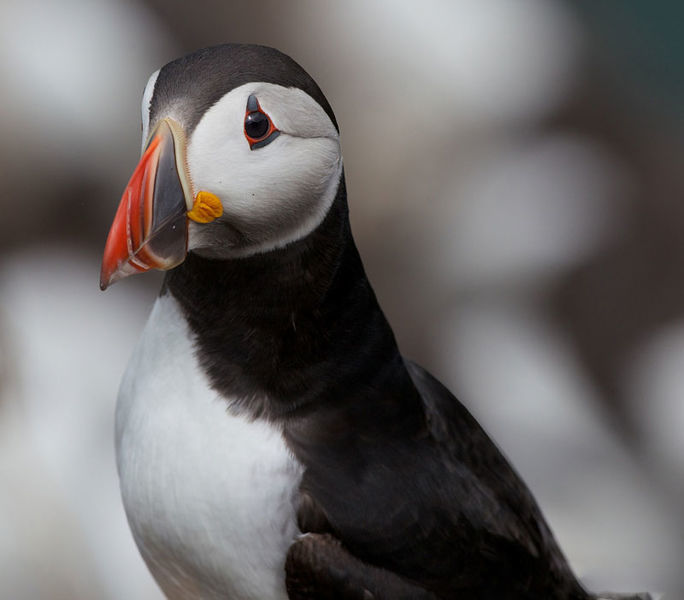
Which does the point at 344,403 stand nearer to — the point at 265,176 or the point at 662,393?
the point at 265,176

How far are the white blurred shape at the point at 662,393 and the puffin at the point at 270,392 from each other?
200 cm

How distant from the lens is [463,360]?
3.79 meters

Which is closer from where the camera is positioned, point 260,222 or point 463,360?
point 260,222

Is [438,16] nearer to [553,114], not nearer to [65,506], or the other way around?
[553,114]

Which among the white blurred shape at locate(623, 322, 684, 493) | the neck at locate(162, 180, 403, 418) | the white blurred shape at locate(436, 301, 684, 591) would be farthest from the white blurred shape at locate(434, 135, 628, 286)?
the neck at locate(162, 180, 403, 418)

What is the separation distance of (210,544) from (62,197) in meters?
2.29

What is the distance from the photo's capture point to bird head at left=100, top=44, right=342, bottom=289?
55.4 inches

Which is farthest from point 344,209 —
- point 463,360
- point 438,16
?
point 438,16

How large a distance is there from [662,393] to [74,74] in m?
2.28

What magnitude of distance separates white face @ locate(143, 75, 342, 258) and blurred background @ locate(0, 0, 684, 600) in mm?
1947

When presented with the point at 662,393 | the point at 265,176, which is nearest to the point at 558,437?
the point at 662,393

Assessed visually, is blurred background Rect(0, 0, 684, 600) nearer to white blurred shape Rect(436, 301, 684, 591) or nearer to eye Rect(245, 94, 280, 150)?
white blurred shape Rect(436, 301, 684, 591)

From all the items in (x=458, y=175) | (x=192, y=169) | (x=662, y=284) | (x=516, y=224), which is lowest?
(x=662, y=284)

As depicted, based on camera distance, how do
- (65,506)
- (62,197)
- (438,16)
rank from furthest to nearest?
(438,16)
(62,197)
(65,506)
